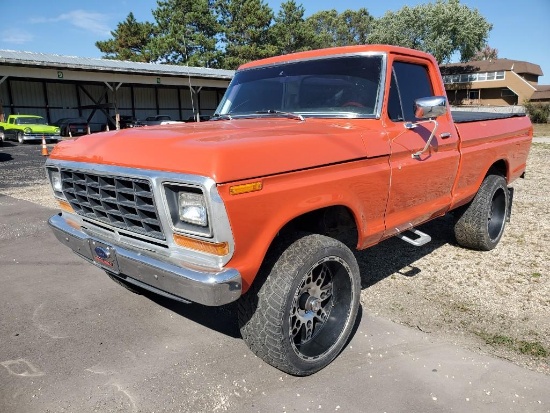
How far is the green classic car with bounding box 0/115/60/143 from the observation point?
23.8 m

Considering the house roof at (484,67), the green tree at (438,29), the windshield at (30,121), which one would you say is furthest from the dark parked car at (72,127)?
the house roof at (484,67)

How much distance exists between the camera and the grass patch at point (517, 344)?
296 centimetres

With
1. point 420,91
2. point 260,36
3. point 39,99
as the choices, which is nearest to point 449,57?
point 260,36

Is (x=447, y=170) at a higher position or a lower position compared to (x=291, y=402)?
higher

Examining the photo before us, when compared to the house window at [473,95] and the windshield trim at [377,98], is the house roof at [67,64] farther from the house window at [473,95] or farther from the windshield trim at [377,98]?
the house window at [473,95]

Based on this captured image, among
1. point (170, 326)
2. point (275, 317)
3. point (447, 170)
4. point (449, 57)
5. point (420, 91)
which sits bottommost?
point (170, 326)

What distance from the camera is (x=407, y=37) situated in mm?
48062

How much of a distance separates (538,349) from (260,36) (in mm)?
46934

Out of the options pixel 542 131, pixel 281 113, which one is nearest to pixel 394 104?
pixel 281 113

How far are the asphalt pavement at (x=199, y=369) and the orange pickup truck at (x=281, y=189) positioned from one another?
25 cm

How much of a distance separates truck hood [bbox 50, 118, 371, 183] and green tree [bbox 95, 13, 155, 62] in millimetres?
48294

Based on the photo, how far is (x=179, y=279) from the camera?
2.30 m

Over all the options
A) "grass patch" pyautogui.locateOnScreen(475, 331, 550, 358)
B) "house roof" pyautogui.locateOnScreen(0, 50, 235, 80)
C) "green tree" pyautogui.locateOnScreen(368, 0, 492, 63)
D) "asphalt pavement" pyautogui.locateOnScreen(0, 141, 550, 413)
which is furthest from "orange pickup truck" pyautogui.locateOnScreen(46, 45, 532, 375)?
"green tree" pyautogui.locateOnScreen(368, 0, 492, 63)

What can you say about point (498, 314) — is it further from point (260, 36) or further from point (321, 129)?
point (260, 36)
